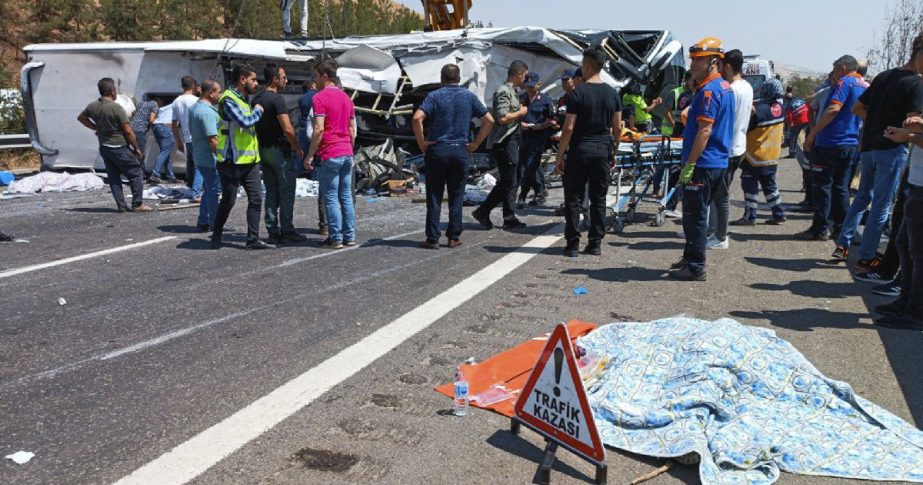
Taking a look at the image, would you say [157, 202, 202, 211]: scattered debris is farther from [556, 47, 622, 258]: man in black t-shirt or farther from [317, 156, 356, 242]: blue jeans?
[556, 47, 622, 258]: man in black t-shirt

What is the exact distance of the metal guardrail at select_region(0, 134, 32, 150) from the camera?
51.9ft

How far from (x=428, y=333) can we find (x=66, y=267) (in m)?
4.33

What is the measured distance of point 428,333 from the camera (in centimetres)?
498

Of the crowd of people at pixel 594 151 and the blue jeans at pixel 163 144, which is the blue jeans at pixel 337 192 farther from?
the blue jeans at pixel 163 144

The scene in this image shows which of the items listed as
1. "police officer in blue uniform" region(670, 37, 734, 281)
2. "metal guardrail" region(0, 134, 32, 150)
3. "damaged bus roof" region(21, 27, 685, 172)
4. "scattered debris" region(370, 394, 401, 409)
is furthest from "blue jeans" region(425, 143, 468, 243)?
"metal guardrail" region(0, 134, 32, 150)

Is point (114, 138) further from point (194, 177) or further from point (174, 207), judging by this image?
point (194, 177)

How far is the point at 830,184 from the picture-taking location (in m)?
7.92

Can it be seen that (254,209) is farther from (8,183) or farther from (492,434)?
(8,183)

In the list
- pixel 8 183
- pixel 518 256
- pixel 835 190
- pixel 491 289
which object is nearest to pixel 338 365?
pixel 491 289

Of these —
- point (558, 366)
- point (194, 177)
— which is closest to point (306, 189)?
point (194, 177)

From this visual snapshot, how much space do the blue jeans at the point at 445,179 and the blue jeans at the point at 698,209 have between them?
2.48 meters

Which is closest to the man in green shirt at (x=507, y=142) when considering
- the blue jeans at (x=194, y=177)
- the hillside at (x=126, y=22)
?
the blue jeans at (x=194, y=177)

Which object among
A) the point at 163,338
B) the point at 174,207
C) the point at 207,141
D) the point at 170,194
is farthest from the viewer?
the point at 170,194

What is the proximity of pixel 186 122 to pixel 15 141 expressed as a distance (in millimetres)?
7859
